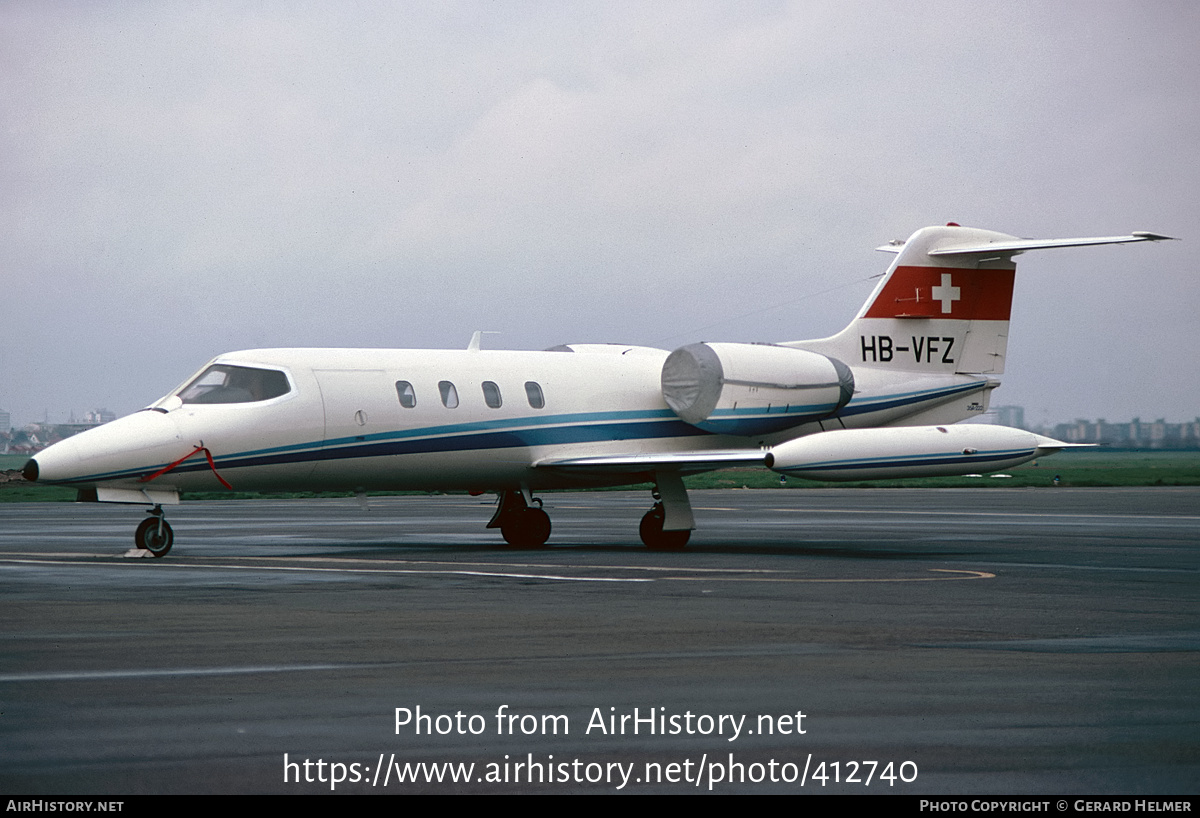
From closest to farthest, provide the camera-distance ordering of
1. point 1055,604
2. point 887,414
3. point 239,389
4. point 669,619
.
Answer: point 669,619
point 1055,604
point 239,389
point 887,414

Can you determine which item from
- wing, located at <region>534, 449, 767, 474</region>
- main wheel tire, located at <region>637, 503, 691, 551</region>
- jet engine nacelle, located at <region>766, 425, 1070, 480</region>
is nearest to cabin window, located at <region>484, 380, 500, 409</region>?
wing, located at <region>534, 449, 767, 474</region>

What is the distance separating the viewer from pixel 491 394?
26203 millimetres

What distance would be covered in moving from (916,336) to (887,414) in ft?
5.64

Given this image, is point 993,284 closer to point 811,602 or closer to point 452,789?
point 811,602

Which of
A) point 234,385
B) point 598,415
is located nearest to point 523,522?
point 598,415

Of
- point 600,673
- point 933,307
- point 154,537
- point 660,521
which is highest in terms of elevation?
point 933,307

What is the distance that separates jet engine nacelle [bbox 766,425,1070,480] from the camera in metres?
23.8

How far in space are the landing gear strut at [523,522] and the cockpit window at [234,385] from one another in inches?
215

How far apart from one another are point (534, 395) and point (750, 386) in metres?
4.10

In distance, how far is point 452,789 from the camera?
7.07 m

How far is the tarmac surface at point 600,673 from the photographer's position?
7.45m

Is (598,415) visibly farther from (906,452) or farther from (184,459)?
(184,459)

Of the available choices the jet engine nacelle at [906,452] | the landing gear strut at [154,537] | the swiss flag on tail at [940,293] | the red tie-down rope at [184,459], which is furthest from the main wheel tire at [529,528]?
the swiss flag on tail at [940,293]
